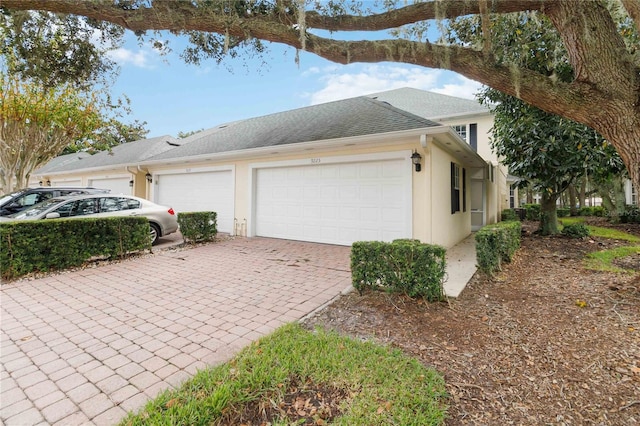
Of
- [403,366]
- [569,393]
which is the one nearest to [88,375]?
[403,366]

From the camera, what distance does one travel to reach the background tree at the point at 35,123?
10133 millimetres

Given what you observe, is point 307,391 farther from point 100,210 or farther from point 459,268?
point 100,210

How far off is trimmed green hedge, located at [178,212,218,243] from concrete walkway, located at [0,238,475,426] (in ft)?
6.11

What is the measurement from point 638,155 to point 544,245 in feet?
17.3

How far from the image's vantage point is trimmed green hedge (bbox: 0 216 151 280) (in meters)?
5.15

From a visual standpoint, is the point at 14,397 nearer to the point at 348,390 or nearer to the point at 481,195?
the point at 348,390

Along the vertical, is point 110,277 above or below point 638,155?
below

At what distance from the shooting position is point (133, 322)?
3.48 m

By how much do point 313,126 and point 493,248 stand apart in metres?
6.30

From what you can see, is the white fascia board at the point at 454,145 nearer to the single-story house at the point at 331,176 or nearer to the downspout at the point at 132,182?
the single-story house at the point at 331,176

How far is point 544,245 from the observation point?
8383 mm

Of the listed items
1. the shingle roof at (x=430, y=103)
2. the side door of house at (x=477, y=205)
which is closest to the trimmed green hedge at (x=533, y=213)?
the side door of house at (x=477, y=205)

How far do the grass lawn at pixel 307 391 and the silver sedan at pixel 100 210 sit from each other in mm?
6791

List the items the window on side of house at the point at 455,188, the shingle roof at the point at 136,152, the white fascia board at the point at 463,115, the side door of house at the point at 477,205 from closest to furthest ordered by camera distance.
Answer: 1. the window on side of house at the point at 455,188
2. the side door of house at the point at 477,205
3. the shingle roof at the point at 136,152
4. the white fascia board at the point at 463,115
